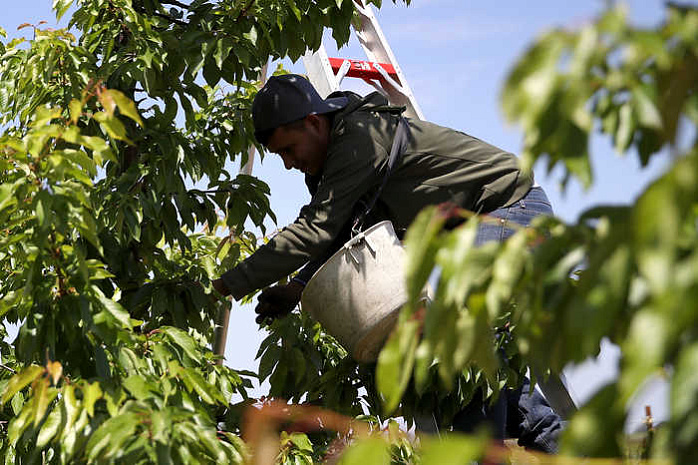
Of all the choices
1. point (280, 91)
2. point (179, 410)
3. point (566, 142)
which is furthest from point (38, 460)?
point (566, 142)

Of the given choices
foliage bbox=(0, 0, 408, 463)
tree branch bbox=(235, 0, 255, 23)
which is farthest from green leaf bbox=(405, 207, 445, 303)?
tree branch bbox=(235, 0, 255, 23)

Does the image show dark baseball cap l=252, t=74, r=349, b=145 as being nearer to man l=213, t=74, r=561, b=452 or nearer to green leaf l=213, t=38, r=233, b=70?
man l=213, t=74, r=561, b=452

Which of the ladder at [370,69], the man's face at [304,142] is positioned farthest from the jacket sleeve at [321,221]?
the ladder at [370,69]

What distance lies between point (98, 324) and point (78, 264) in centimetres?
15

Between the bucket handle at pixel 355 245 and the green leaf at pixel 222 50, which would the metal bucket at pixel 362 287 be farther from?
the green leaf at pixel 222 50

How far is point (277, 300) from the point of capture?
2.65m

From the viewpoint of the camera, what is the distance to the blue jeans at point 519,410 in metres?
2.57

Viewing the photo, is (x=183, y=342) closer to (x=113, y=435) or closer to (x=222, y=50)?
(x=113, y=435)

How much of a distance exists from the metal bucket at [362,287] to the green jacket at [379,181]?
0.15m

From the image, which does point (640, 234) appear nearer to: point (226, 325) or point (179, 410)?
point (179, 410)

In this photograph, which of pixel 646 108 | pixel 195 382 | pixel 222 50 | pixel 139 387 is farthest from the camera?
pixel 222 50

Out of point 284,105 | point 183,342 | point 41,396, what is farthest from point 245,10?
point 41,396

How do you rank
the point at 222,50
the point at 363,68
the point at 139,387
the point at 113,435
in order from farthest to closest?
1. the point at 363,68
2. the point at 222,50
3. the point at 139,387
4. the point at 113,435

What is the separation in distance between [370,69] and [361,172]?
7.02ft
